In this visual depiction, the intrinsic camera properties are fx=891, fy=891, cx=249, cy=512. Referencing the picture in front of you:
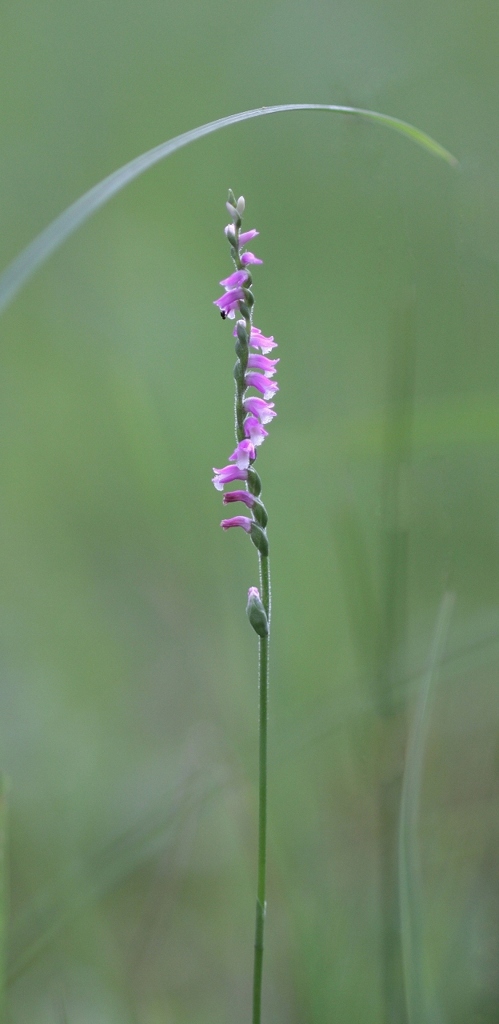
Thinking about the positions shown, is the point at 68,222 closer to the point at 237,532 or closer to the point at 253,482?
the point at 253,482

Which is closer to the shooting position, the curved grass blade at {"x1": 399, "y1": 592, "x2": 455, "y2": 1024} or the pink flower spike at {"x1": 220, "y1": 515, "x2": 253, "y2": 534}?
the curved grass blade at {"x1": 399, "y1": 592, "x2": 455, "y2": 1024}

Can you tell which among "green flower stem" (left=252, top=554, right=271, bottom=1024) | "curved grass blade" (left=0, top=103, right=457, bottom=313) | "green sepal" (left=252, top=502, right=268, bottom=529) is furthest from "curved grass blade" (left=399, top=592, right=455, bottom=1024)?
"curved grass blade" (left=0, top=103, right=457, bottom=313)

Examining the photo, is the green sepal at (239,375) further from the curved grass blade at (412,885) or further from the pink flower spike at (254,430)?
the curved grass blade at (412,885)

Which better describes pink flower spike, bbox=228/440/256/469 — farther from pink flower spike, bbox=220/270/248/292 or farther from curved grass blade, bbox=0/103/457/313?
curved grass blade, bbox=0/103/457/313

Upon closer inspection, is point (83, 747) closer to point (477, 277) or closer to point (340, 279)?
point (477, 277)

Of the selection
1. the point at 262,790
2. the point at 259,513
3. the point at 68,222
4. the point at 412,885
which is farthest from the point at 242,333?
the point at 412,885

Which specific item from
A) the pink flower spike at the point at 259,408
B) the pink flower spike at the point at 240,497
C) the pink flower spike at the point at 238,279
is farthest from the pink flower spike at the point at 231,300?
the pink flower spike at the point at 240,497

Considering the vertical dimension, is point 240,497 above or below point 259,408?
below
